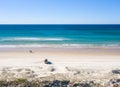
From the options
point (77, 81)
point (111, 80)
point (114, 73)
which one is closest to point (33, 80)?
point (77, 81)

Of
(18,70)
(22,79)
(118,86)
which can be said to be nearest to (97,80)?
(118,86)

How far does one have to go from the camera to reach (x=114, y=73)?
Answer: 1058 centimetres

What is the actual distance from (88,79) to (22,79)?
3067 millimetres

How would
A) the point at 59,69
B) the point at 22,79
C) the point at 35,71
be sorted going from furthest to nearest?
the point at 59,69
the point at 35,71
the point at 22,79

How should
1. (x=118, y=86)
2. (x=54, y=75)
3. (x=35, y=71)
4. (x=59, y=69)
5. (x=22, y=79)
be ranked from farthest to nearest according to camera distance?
(x=59, y=69) < (x=35, y=71) < (x=54, y=75) < (x=22, y=79) < (x=118, y=86)

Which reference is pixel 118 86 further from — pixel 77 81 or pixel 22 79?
pixel 22 79

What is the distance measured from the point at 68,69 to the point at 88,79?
2261mm

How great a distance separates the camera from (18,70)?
11141 mm

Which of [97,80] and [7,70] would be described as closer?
[97,80]

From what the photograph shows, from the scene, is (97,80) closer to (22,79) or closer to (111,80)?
(111,80)

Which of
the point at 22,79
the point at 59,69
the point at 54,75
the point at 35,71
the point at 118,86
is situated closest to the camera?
the point at 118,86

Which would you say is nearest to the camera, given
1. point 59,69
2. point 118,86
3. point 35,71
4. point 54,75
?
point 118,86

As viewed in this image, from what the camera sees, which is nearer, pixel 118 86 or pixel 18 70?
pixel 118 86

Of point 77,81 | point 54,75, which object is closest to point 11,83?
point 54,75
